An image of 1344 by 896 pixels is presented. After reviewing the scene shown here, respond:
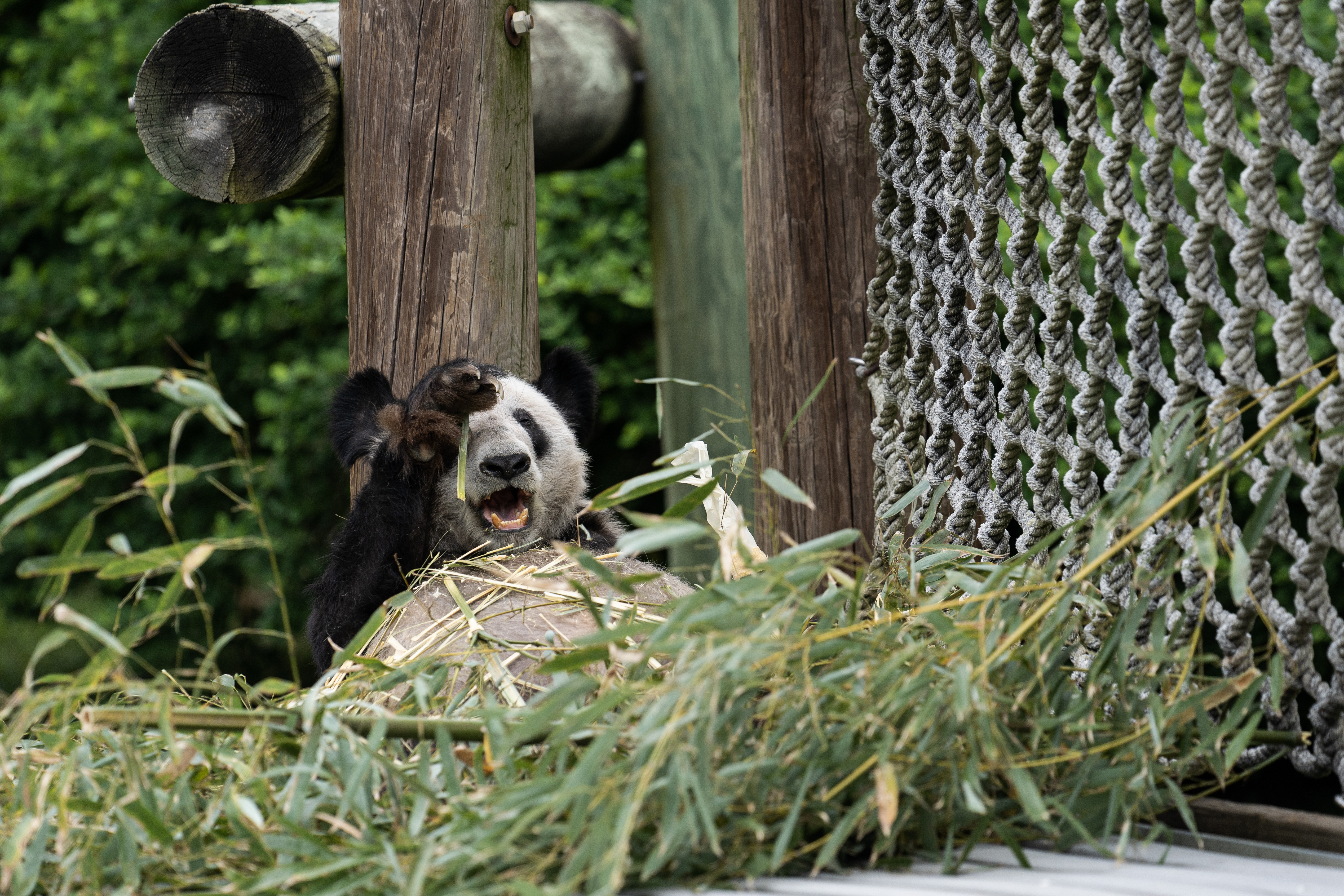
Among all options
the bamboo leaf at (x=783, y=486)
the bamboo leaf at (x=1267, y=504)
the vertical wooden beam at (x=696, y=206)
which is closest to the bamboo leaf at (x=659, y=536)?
the bamboo leaf at (x=783, y=486)

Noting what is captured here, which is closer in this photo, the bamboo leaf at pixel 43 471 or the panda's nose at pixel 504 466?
the bamboo leaf at pixel 43 471

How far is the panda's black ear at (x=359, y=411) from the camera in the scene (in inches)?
115

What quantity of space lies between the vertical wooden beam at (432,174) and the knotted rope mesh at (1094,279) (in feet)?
2.89

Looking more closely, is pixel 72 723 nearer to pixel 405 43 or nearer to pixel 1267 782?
pixel 405 43

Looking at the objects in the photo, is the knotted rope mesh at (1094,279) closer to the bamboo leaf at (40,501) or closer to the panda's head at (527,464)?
the panda's head at (527,464)

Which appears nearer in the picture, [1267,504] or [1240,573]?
[1240,573]

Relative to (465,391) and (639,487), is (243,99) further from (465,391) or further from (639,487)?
(639,487)

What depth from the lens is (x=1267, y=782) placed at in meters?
3.98

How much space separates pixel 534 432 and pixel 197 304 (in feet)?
11.9

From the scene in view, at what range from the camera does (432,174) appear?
9.76 ft

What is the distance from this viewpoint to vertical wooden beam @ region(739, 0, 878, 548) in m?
2.81

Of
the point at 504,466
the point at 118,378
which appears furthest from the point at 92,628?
the point at 504,466

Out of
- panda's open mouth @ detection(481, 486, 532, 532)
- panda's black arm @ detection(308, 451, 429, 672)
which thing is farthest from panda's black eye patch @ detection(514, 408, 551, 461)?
panda's black arm @ detection(308, 451, 429, 672)

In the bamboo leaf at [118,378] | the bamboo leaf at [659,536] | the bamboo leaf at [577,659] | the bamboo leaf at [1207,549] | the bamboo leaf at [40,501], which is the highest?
the bamboo leaf at [118,378]
